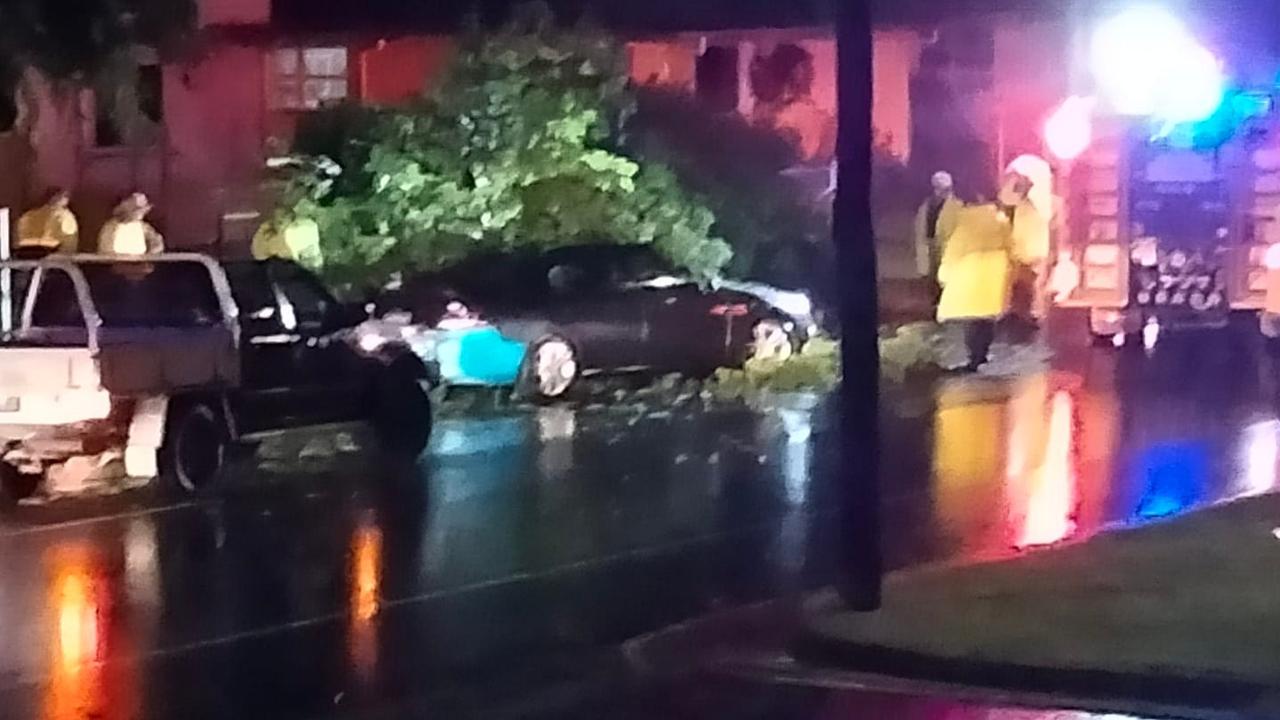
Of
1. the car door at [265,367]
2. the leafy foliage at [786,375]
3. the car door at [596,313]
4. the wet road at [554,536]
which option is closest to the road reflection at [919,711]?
the wet road at [554,536]

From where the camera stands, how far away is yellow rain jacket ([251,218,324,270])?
14.6 feet

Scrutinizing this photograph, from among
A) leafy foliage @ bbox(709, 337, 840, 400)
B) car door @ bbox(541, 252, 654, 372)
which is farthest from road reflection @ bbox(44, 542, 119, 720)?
leafy foliage @ bbox(709, 337, 840, 400)

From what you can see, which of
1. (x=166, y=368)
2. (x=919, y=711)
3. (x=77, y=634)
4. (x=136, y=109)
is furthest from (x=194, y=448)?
(x=919, y=711)

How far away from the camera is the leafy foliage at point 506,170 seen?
4.56 meters

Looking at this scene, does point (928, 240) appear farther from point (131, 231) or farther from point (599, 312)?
point (131, 231)

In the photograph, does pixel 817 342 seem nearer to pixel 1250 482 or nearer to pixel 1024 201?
pixel 1024 201

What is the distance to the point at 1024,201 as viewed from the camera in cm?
509

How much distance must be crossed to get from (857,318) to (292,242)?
1.29 m

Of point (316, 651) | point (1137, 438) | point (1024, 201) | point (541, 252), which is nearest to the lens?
point (316, 651)

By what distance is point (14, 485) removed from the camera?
13.8 feet

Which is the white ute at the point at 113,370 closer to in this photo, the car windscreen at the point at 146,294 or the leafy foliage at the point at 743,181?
the car windscreen at the point at 146,294

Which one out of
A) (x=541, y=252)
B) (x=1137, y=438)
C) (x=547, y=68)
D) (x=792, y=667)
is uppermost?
(x=547, y=68)

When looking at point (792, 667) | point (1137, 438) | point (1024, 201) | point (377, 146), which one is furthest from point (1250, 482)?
point (377, 146)

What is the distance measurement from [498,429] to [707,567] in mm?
566
